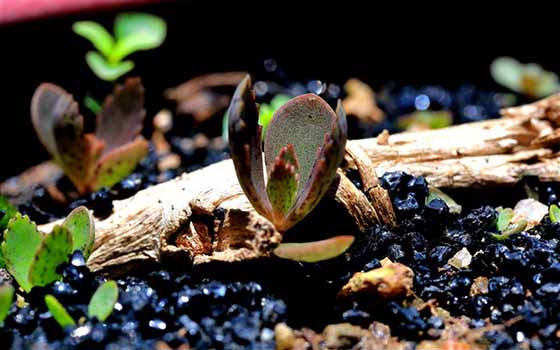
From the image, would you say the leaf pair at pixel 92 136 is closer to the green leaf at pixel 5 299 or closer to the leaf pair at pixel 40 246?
the leaf pair at pixel 40 246

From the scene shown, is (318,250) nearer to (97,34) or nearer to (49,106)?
(49,106)

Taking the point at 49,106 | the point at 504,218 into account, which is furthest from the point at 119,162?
the point at 504,218

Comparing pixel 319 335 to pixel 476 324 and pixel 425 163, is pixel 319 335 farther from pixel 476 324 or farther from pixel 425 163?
pixel 425 163

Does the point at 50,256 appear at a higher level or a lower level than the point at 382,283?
higher

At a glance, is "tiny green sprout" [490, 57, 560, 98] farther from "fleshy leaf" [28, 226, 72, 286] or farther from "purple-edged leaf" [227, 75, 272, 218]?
"fleshy leaf" [28, 226, 72, 286]

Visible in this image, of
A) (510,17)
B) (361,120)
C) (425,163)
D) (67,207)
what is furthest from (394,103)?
(67,207)

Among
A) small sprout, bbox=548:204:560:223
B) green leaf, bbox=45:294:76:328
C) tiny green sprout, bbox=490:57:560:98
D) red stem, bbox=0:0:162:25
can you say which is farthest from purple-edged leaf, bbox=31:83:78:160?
tiny green sprout, bbox=490:57:560:98
